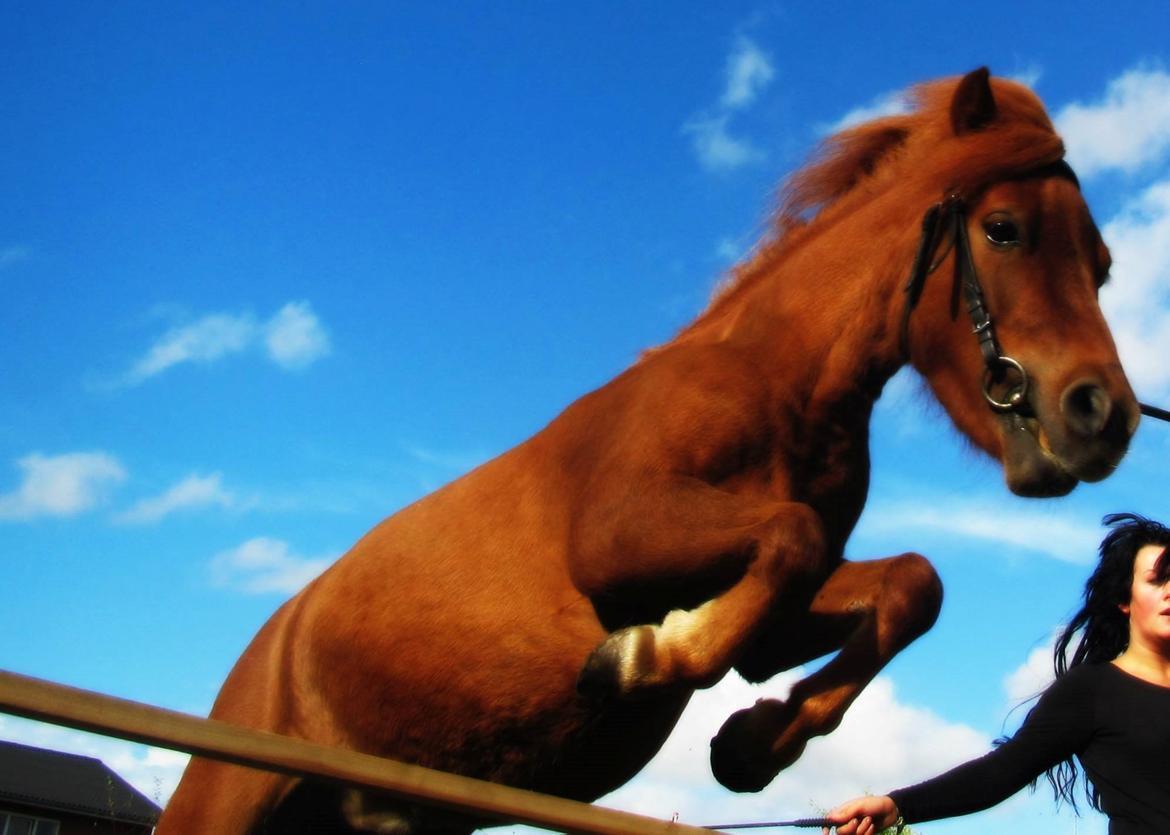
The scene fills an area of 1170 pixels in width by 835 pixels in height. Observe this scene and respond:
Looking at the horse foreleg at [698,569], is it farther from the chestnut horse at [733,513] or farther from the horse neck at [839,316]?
the horse neck at [839,316]

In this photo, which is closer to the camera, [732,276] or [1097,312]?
[1097,312]

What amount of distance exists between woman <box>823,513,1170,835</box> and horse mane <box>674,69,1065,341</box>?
1290 mm

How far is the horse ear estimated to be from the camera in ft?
13.9

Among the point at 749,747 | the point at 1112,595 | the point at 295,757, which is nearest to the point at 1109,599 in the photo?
the point at 1112,595

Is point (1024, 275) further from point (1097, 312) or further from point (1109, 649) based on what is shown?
point (1109, 649)

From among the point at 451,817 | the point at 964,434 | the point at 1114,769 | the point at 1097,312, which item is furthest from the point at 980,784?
the point at 451,817

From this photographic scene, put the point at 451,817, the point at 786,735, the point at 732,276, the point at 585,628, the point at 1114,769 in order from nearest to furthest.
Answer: the point at 1114,769 < the point at 786,735 < the point at 585,628 < the point at 451,817 < the point at 732,276

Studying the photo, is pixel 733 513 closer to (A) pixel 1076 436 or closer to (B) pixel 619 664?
(B) pixel 619 664

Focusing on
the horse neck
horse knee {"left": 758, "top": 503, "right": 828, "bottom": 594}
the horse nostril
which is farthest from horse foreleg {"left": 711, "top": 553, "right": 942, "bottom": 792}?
the horse nostril

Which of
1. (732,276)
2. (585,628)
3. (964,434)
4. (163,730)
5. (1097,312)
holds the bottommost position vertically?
(163,730)

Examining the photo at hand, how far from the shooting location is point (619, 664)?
340 cm

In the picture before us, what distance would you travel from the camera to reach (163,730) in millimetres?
2541

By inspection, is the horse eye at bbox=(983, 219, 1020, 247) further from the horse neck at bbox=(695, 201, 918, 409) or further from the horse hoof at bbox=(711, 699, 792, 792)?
the horse hoof at bbox=(711, 699, 792, 792)

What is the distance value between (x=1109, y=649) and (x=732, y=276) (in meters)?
1.93
